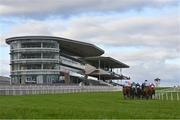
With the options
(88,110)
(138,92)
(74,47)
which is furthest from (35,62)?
(88,110)

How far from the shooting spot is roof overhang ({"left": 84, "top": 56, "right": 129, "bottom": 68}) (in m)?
152

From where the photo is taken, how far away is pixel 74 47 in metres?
136

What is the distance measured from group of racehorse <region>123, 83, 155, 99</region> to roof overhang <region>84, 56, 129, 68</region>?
362 feet

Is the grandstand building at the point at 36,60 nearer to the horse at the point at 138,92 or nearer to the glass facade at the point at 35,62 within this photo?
the glass facade at the point at 35,62

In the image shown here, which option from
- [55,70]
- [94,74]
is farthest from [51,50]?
[94,74]

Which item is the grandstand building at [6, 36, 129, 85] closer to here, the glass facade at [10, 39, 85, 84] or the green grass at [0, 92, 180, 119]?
the glass facade at [10, 39, 85, 84]

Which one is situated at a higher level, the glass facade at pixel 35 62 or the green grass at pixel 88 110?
the glass facade at pixel 35 62

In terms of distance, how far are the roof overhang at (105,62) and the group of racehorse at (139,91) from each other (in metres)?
110

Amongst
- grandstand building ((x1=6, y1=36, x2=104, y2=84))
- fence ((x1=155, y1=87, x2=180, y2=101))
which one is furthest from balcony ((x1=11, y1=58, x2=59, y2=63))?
fence ((x1=155, y1=87, x2=180, y2=101))

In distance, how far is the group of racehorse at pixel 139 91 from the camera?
39031 millimetres

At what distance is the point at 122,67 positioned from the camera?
17875cm

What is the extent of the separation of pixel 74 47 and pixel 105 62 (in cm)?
2761

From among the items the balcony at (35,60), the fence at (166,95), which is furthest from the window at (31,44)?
the fence at (166,95)

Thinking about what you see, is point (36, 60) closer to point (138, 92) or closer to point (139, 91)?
point (138, 92)
